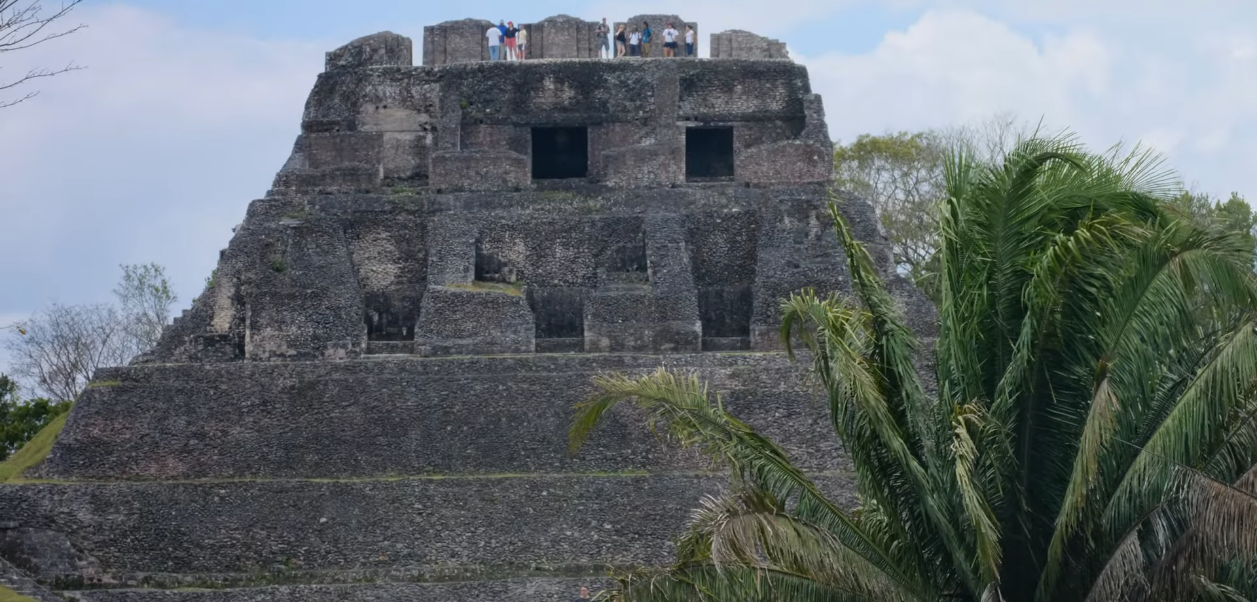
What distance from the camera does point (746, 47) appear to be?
30953mm

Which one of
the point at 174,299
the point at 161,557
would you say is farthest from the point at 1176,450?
the point at 174,299

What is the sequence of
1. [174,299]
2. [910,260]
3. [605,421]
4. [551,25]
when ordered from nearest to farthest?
[605,421], [551,25], [910,260], [174,299]

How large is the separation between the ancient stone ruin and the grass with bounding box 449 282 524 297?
0.36 ft

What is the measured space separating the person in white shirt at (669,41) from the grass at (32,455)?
1131 cm

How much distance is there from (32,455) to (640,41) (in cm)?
1213

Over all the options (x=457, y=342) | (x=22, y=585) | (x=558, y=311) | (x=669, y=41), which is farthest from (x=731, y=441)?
(x=669, y=41)

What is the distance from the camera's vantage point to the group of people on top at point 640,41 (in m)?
30.9

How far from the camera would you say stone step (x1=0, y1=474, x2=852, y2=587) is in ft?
68.1

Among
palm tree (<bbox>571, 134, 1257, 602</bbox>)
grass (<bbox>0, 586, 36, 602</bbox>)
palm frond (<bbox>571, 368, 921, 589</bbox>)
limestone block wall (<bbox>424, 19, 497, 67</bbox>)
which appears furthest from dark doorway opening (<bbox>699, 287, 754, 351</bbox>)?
palm frond (<bbox>571, 368, 921, 589</bbox>)

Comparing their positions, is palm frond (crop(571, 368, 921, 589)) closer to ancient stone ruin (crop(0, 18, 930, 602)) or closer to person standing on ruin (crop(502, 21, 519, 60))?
ancient stone ruin (crop(0, 18, 930, 602))

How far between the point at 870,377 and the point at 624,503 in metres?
8.67

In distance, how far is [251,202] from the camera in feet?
92.3

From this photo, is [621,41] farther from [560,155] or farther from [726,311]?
[726,311]

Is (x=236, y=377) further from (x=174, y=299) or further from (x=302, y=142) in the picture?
(x=174, y=299)
